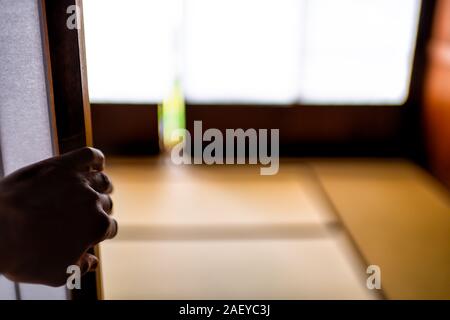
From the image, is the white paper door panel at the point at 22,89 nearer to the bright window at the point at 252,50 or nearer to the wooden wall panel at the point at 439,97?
the bright window at the point at 252,50

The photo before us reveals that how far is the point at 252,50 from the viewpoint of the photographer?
12.4 ft

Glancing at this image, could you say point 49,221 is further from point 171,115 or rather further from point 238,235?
point 171,115

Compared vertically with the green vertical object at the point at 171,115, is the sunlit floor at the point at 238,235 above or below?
below

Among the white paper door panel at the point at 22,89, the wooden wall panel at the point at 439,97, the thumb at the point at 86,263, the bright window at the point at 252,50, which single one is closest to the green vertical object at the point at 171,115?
the bright window at the point at 252,50

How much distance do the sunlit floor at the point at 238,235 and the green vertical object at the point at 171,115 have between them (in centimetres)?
34

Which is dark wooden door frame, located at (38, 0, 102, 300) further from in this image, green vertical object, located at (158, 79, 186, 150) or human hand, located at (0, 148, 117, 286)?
green vertical object, located at (158, 79, 186, 150)

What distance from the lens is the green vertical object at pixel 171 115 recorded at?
3.88 m

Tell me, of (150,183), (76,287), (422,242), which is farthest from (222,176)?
(76,287)

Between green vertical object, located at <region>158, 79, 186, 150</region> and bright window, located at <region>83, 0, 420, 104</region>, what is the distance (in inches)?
4.2

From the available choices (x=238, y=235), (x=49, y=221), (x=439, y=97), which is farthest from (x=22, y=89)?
(x=439, y=97)

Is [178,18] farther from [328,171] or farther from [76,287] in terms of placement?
[76,287]

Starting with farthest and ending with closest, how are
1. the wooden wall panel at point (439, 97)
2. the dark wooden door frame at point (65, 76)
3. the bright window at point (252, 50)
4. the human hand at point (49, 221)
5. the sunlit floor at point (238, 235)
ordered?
the bright window at point (252, 50) < the wooden wall panel at point (439, 97) < the sunlit floor at point (238, 235) < the dark wooden door frame at point (65, 76) < the human hand at point (49, 221)

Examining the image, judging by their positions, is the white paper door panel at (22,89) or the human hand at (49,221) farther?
the white paper door panel at (22,89)

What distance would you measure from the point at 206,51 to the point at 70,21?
9.15 feet
